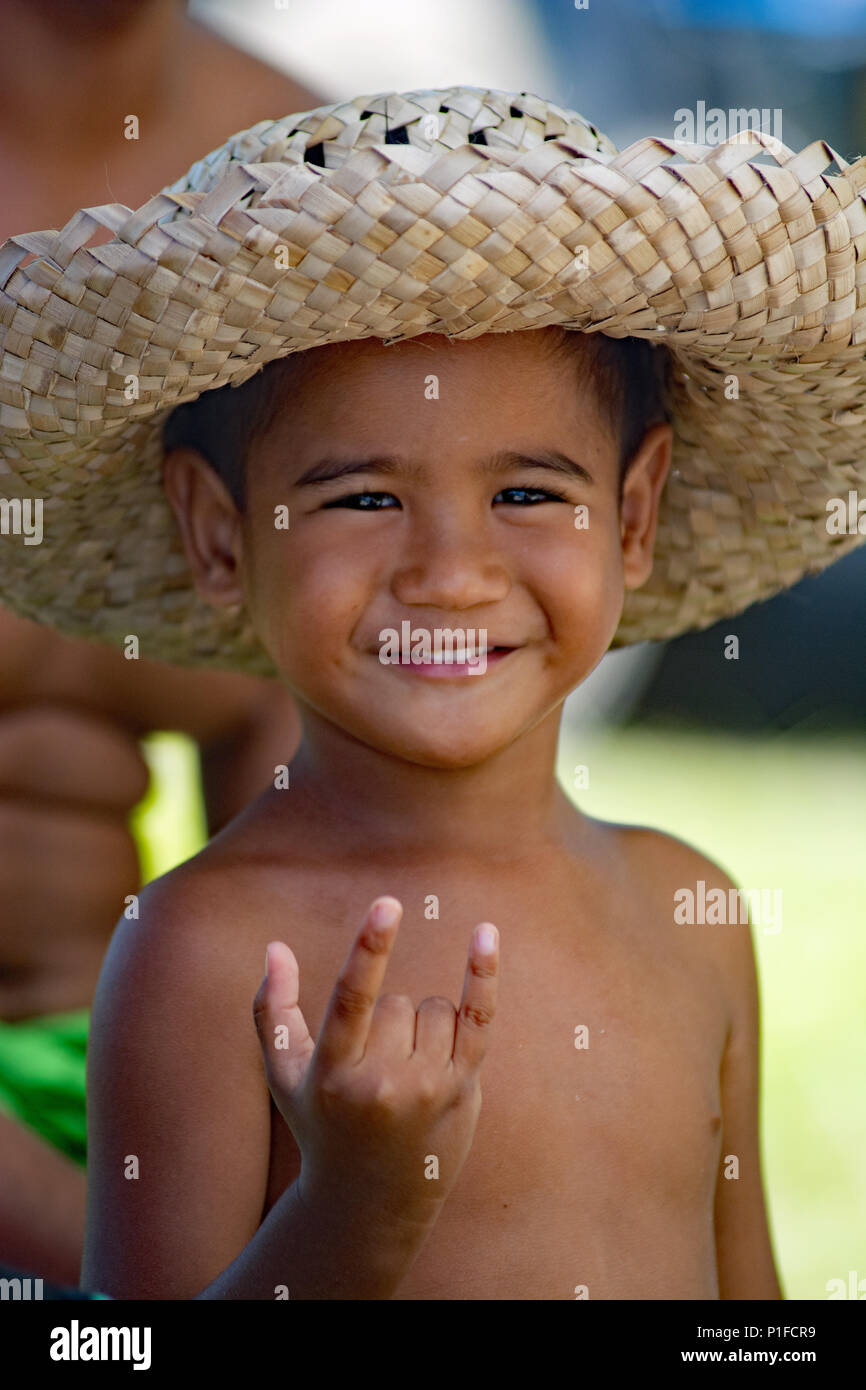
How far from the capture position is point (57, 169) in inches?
83.7

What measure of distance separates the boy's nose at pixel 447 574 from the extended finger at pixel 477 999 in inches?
12.6

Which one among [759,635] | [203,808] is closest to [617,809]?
[759,635]

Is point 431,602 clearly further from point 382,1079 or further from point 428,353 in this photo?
point 382,1079

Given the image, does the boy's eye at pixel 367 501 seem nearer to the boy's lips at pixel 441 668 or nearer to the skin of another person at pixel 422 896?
the skin of another person at pixel 422 896

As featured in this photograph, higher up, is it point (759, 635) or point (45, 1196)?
point (759, 635)

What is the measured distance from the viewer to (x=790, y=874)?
4129 mm

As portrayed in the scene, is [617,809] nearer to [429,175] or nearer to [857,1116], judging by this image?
[857,1116]

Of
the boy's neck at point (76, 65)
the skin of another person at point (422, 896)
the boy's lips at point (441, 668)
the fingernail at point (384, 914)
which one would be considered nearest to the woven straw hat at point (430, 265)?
the skin of another person at point (422, 896)

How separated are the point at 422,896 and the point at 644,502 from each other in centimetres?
46

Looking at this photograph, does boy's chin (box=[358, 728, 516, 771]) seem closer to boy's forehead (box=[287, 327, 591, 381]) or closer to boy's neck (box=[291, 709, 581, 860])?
boy's neck (box=[291, 709, 581, 860])

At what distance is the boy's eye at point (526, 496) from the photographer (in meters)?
1.29

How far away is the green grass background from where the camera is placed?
2609 mm

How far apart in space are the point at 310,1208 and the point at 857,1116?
2.35 m

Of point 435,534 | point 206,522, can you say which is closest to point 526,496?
point 435,534
